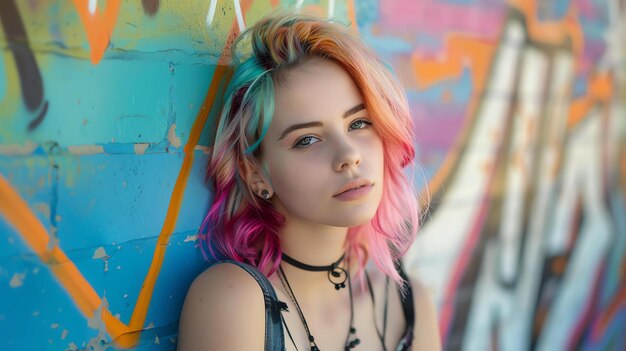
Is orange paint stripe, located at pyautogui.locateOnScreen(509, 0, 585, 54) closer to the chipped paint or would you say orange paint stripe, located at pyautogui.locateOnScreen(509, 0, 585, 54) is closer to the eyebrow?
the eyebrow

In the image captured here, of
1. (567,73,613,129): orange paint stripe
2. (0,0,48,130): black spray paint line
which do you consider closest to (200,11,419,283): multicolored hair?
(0,0,48,130): black spray paint line

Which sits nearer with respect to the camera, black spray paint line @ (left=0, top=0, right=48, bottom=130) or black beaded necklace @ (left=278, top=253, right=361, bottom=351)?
black spray paint line @ (left=0, top=0, right=48, bottom=130)

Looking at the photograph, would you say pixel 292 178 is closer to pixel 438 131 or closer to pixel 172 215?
pixel 172 215

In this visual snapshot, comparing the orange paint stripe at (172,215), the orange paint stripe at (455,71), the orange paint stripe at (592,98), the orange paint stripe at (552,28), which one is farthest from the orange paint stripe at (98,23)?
the orange paint stripe at (592,98)

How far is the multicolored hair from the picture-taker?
5.13 feet

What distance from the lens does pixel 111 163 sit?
4.65ft

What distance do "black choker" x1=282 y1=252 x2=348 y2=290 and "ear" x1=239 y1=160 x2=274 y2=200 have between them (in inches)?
7.6

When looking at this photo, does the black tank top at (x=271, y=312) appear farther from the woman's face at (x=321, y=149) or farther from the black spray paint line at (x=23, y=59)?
the black spray paint line at (x=23, y=59)

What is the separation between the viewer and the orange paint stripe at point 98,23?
4.40ft

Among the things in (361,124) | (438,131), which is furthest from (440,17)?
(361,124)

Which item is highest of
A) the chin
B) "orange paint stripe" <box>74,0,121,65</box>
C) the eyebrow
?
"orange paint stripe" <box>74,0,121,65</box>

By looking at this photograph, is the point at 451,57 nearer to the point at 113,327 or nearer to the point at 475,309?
the point at 475,309

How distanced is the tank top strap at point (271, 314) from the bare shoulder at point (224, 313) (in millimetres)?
17

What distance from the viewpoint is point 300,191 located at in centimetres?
153
